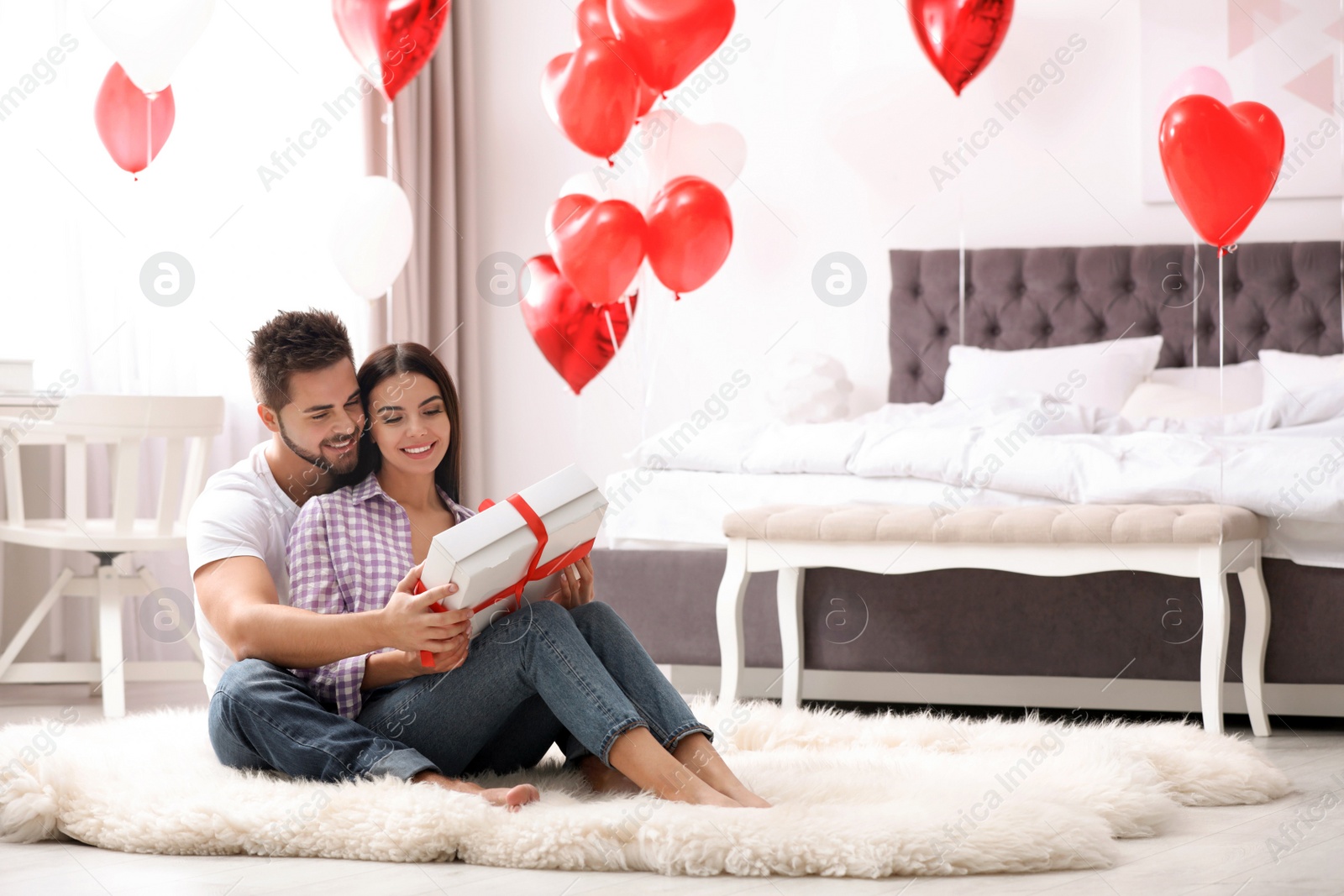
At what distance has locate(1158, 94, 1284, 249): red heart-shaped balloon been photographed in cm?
279

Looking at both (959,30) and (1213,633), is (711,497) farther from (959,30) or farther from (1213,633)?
(959,30)

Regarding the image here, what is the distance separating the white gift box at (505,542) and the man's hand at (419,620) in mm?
12

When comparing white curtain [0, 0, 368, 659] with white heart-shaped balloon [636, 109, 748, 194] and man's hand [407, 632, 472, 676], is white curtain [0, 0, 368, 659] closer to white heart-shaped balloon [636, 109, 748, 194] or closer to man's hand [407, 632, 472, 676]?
white heart-shaped balloon [636, 109, 748, 194]

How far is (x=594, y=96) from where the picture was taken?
3.33 metres

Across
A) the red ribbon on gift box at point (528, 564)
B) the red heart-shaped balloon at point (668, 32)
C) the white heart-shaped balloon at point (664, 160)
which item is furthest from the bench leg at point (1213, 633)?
the white heart-shaped balloon at point (664, 160)

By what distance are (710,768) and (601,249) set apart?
1870 millimetres

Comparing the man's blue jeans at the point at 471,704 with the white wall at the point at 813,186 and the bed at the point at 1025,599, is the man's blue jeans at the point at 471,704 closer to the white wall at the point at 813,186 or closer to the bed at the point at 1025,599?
the bed at the point at 1025,599

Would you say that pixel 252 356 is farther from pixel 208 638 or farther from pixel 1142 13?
pixel 1142 13

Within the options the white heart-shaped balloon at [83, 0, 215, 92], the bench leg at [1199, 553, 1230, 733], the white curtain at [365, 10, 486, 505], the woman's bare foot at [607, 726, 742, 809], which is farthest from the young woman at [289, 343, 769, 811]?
the white curtain at [365, 10, 486, 505]

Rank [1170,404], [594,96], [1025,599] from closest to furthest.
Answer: [1025,599] < [594,96] < [1170,404]

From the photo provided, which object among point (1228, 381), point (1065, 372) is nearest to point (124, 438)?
point (1065, 372)

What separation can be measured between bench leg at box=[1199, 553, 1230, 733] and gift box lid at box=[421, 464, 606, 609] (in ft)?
4.16

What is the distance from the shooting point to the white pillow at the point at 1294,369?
11.8ft

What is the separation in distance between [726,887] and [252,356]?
89 centimetres
